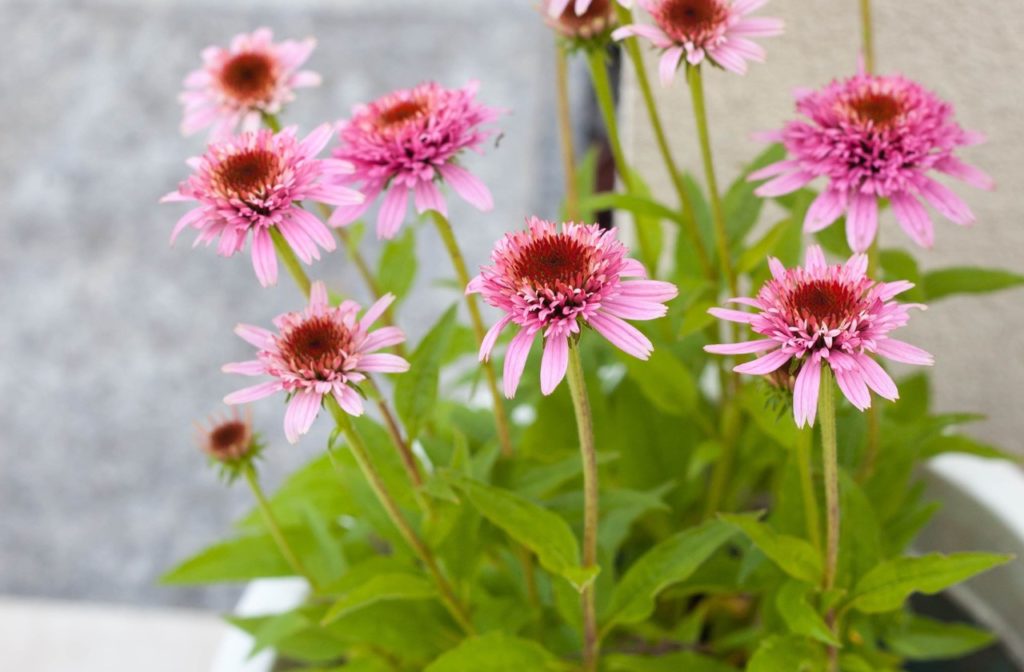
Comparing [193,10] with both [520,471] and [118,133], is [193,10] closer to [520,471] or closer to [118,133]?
[118,133]

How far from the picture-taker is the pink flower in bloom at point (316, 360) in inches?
15.9

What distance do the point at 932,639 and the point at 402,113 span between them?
0.39 m

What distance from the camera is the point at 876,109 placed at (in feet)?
1.50

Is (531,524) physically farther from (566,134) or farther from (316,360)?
(566,134)

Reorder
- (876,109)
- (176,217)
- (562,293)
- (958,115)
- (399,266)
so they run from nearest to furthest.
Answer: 1. (562,293)
2. (876,109)
3. (399,266)
4. (958,115)
5. (176,217)

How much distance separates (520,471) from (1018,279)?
266mm

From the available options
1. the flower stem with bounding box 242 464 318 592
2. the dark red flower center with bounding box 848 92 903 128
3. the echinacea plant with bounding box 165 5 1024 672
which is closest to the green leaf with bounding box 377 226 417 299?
the echinacea plant with bounding box 165 5 1024 672

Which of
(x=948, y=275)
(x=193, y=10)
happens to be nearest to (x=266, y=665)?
(x=948, y=275)

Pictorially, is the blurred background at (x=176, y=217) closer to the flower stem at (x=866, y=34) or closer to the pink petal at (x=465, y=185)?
the flower stem at (x=866, y=34)

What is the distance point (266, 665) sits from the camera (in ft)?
1.91

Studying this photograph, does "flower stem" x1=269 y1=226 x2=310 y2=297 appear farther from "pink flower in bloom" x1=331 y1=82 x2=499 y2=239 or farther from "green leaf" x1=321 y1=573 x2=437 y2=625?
"green leaf" x1=321 y1=573 x2=437 y2=625

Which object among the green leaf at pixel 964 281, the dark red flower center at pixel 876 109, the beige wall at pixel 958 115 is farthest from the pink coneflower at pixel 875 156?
the beige wall at pixel 958 115

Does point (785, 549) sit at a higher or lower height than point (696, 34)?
lower

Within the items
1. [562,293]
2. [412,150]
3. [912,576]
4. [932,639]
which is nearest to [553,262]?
[562,293]
